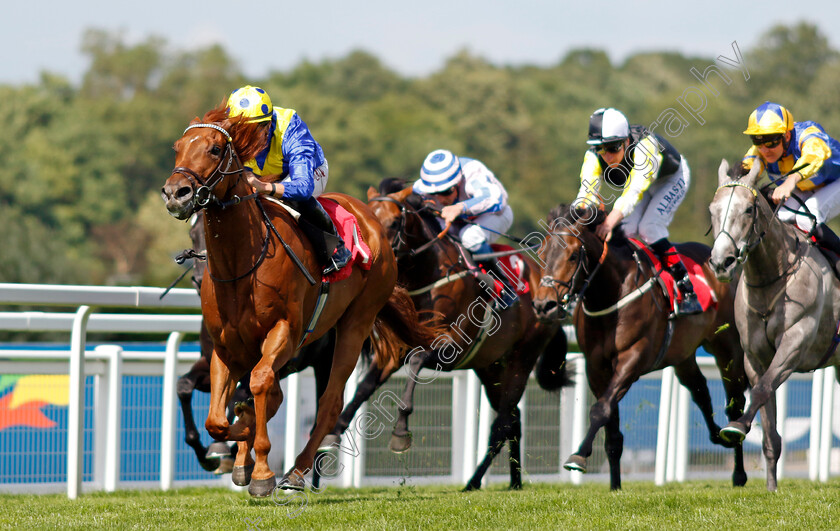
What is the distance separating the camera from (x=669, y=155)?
736 cm

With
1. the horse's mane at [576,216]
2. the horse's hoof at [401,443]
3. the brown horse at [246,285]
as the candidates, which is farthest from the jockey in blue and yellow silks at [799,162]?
the brown horse at [246,285]

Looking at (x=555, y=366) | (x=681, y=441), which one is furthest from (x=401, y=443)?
(x=681, y=441)

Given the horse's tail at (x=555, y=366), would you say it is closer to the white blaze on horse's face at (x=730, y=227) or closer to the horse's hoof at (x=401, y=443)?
the horse's hoof at (x=401, y=443)

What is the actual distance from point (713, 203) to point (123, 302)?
11.0 ft

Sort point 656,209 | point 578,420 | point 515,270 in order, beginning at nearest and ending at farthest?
1. point 656,209
2. point 515,270
3. point 578,420

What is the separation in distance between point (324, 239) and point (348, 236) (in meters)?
0.29

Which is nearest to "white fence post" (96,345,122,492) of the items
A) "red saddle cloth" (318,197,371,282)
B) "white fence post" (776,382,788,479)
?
"red saddle cloth" (318,197,371,282)

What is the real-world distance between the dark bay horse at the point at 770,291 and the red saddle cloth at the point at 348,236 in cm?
190

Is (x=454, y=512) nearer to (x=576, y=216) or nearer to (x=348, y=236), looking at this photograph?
(x=348, y=236)

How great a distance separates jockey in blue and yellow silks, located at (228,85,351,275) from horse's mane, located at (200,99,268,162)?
0.20ft

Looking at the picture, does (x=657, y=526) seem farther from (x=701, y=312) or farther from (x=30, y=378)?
(x=30, y=378)

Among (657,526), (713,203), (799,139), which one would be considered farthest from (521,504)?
(799,139)

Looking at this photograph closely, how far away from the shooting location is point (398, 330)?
22.6 feet

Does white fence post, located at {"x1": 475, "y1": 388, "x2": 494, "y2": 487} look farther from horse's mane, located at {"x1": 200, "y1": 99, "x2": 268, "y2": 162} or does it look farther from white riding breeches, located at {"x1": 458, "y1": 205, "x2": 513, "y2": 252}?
horse's mane, located at {"x1": 200, "y1": 99, "x2": 268, "y2": 162}
